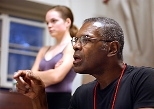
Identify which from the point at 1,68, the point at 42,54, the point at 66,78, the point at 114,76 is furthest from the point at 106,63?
the point at 1,68

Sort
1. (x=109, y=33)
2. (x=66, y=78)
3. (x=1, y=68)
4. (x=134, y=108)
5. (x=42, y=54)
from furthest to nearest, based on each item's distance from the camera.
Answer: (x=1, y=68), (x=42, y=54), (x=66, y=78), (x=109, y=33), (x=134, y=108)

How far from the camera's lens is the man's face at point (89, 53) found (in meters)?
1.31

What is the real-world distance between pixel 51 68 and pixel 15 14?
0.89m

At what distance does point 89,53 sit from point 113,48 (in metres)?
0.10

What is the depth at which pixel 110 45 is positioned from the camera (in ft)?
4.33

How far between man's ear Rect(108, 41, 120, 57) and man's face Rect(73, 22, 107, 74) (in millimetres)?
21

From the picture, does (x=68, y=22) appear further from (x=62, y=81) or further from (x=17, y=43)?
(x=17, y=43)

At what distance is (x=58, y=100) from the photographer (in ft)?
6.05

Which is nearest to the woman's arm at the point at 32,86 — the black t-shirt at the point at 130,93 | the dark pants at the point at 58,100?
the black t-shirt at the point at 130,93

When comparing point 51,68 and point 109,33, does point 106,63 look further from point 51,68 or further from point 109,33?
point 51,68

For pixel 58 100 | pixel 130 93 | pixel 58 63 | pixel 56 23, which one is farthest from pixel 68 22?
pixel 130 93

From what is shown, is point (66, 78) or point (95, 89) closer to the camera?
point (95, 89)

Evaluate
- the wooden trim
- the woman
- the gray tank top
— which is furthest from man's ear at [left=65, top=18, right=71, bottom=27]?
the wooden trim

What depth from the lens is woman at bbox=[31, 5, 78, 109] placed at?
6.06ft
